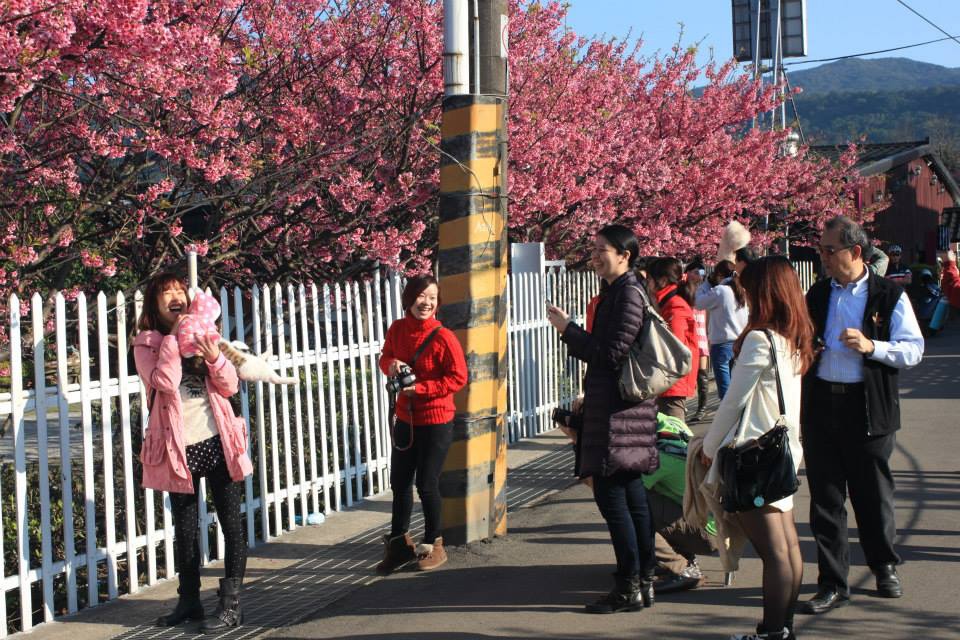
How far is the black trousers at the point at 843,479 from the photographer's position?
18.7 ft

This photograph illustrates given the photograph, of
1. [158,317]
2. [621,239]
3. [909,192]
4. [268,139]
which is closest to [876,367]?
[621,239]

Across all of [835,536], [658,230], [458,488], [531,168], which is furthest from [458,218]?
[658,230]

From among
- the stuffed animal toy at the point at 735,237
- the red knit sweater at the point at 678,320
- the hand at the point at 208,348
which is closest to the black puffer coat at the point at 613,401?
the hand at the point at 208,348

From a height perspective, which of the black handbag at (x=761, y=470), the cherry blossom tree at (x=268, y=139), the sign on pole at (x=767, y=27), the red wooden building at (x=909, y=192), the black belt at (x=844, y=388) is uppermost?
the sign on pole at (x=767, y=27)

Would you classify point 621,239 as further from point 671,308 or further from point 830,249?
point 671,308

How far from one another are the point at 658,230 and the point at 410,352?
1062cm

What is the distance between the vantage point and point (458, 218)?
7.22 m

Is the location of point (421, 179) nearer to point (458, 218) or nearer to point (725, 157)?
point (458, 218)

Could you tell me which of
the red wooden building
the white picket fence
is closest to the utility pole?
the white picket fence

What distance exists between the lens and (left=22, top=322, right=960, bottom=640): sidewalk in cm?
552

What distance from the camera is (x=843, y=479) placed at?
5828 mm

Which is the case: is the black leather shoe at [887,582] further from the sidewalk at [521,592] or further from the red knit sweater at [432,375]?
the red knit sweater at [432,375]

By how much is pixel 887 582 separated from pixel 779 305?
1770 millimetres

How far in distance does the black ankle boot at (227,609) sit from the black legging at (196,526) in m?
0.05
